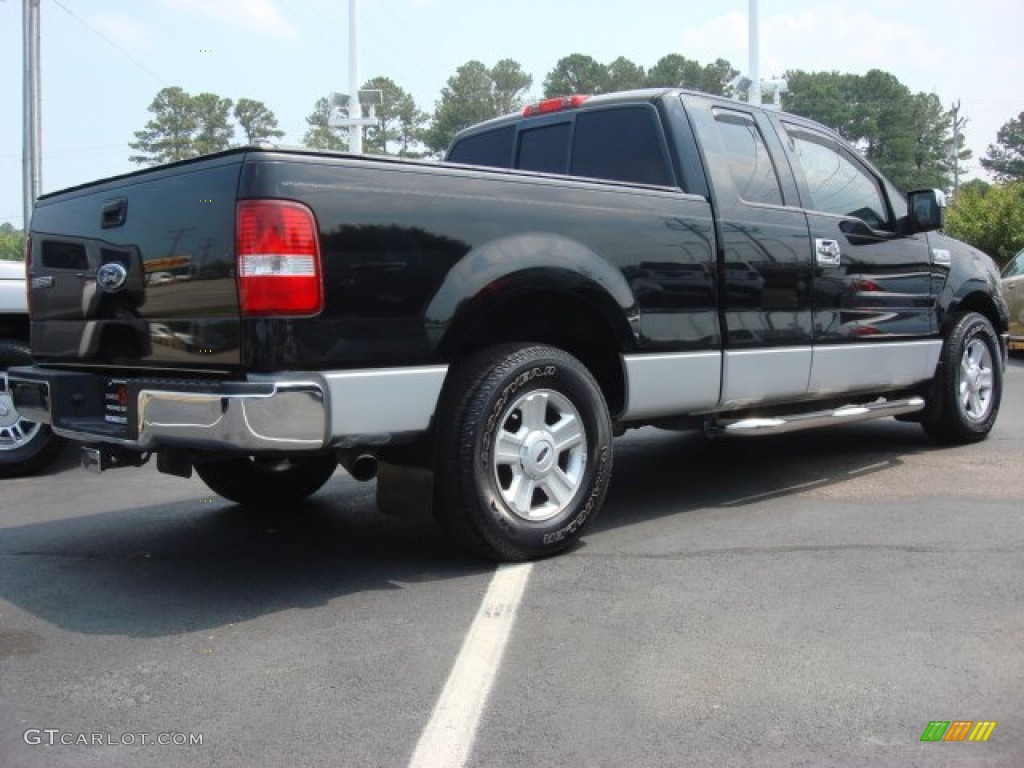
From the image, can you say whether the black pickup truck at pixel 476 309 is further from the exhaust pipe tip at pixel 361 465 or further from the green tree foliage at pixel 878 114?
the green tree foliage at pixel 878 114

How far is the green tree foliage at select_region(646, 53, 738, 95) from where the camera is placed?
6047cm

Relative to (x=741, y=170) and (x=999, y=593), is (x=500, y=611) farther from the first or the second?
(x=741, y=170)

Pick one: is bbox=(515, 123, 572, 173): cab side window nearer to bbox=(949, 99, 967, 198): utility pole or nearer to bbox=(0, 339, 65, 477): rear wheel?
bbox=(0, 339, 65, 477): rear wheel

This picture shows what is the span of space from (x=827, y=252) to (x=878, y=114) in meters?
75.2

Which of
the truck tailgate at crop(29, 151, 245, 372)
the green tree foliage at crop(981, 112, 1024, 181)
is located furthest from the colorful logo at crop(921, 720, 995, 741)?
the green tree foliage at crop(981, 112, 1024, 181)

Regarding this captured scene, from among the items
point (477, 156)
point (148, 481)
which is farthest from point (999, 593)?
point (148, 481)

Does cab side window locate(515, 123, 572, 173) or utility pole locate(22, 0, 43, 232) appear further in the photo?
utility pole locate(22, 0, 43, 232)

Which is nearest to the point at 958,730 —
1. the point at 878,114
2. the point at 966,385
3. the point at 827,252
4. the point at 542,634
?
the point at 542,634

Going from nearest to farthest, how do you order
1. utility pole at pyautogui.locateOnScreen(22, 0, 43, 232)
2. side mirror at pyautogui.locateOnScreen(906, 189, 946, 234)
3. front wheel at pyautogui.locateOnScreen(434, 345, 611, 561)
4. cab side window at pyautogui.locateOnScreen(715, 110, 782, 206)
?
front wheel at pyautogui.locateOnScreen(434, 345, 611, 561), cab side window at pyautogui.locateOnScreen(715, 110, 782, 206), side mirror at pyautogui.locateOnScreen(906, 189, 946, 234), utility pole at pyautogui.locateOnScreen(22, 0, 43, 232)

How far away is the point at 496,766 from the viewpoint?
2447mm

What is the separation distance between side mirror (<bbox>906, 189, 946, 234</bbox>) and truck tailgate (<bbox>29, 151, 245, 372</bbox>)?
442cm

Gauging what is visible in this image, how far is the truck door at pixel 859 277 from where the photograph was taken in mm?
5441

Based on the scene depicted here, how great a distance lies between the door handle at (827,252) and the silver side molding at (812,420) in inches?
33.2

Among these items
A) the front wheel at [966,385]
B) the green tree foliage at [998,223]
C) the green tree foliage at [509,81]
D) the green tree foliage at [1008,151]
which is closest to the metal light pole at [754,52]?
the green tree foliage at [998,223]
